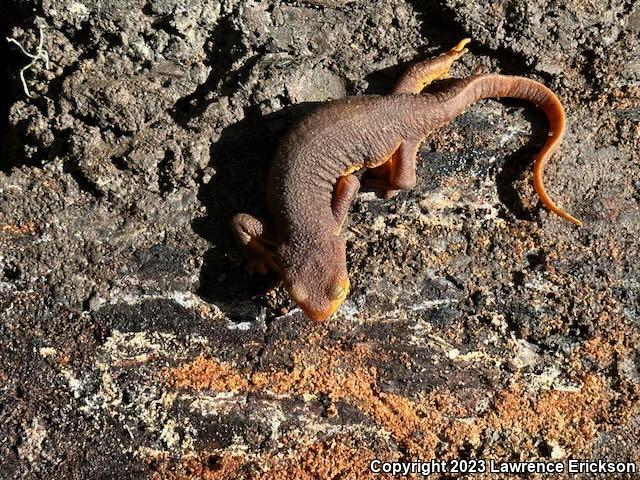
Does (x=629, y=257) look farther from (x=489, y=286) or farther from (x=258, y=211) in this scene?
(x=258, y=211)

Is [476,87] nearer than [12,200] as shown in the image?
No

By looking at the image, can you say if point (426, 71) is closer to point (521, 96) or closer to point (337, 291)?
point (521, 96)

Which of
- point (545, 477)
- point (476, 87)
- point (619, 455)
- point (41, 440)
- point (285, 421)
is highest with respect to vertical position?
point (476, 87)

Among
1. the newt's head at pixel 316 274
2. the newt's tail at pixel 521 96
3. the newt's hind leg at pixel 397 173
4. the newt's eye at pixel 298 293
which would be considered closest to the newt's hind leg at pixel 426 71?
the newt's tail at pixel 521 96

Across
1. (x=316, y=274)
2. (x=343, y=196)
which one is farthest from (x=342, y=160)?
(x=316, y=274)

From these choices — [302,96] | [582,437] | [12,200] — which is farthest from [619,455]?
[12,200]

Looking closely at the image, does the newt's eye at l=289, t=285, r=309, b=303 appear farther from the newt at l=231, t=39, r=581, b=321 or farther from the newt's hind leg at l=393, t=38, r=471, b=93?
the newt's hind leg at l=393, t=38, r=471, b=93
